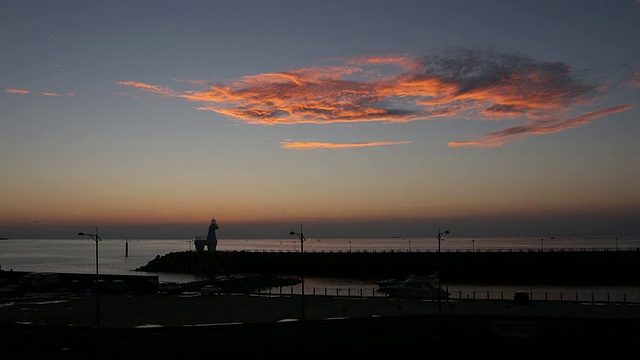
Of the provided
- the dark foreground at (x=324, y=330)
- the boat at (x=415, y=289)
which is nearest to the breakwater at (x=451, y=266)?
the boat at (x=415, y=289)

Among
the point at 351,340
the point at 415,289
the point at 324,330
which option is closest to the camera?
the point at 351,340

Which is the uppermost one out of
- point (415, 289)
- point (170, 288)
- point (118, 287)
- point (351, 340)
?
point (351, 340)

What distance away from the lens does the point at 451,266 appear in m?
131

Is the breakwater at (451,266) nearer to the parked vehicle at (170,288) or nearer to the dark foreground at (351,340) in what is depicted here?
the parked vehicle at (170,288)

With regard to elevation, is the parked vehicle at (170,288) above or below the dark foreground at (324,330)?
below

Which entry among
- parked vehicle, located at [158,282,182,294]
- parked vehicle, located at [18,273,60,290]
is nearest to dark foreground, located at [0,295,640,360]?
parked vehicle, located at [158,282,182,294]

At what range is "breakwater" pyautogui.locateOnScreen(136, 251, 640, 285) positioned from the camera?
365ft

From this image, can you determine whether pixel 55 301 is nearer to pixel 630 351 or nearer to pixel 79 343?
pixel 79 343

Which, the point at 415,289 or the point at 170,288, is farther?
the point at 170,288

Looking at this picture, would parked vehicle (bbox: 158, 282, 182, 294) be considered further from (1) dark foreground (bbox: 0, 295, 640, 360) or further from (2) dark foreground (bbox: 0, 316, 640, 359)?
(2) dark foreground (bbox: 0, 316, 640, 359)

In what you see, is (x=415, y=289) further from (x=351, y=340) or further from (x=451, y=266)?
(x=451, y=266)

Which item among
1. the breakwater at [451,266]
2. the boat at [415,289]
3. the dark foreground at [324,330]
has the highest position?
the dark foreground at [324,330]

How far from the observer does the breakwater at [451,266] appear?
4377 inches

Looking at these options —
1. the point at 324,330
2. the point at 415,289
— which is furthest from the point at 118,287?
the point at 324,330
